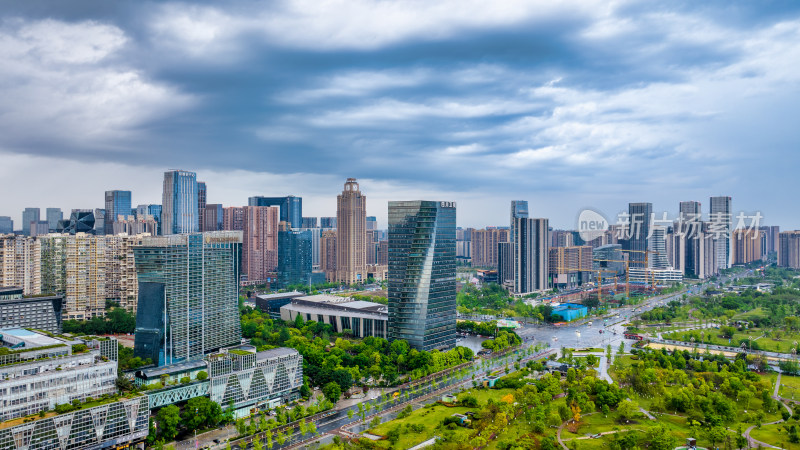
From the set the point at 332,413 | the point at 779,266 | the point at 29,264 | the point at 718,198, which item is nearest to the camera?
the point at 332,413

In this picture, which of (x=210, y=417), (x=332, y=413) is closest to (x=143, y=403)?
(x=210, y=417)

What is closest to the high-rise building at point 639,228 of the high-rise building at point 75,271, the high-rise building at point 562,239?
the high-rise building at point 562,239

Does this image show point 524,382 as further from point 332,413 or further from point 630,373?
point 332,413

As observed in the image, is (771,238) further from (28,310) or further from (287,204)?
(28,310)

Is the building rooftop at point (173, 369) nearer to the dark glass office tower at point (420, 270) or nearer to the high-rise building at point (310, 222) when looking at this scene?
the dark glass office tower at point (420, 270)

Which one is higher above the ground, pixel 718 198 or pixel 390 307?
pixel 718 198

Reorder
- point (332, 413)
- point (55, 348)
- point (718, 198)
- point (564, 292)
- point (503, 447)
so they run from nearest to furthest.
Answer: point (503, 447)
point (55, 348)
point (332, 413)
point (564, 292)
point (718, 198)

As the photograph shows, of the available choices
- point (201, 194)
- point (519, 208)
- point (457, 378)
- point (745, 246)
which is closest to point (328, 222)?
point (201, 194)
